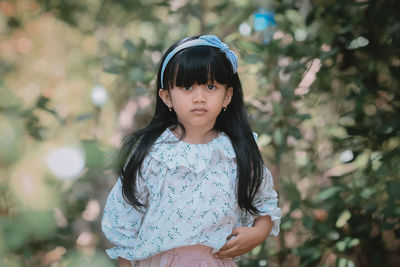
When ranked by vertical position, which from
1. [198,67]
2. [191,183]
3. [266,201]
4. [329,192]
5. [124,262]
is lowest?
[329,192]

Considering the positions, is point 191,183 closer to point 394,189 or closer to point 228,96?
point 228,96

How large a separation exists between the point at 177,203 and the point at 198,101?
1.06 feet

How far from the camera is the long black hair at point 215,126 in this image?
147 cm

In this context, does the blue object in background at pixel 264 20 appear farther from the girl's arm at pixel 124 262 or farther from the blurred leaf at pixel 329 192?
the girl's arm at pixel 124 262

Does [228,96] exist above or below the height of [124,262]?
above

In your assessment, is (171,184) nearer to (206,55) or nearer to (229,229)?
(229,229)

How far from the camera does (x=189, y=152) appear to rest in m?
1.52

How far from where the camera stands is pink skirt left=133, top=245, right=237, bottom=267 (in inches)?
57.9

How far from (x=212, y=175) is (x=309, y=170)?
4.09 ft

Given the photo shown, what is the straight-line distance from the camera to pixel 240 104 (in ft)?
5.49

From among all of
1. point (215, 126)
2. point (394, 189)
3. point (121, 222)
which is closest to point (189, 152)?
point (215, 126)

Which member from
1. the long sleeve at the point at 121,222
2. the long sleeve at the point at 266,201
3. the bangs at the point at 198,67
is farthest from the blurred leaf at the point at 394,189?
the long sleeve at the point at 121,222

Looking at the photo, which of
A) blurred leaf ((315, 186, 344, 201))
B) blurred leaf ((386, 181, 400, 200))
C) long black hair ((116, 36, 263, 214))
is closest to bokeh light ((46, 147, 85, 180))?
long black hair ((116, 36, 263, 214))

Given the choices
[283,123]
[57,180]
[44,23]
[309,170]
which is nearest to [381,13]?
[283,123]
